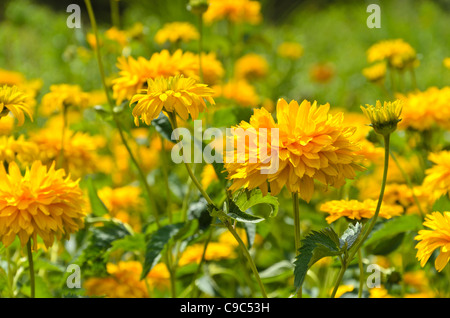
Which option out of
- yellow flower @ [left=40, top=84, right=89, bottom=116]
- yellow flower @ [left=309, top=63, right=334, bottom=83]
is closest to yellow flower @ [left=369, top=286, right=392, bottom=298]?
yellow flower @ [left=40, top=84, right=89, bottom=116]

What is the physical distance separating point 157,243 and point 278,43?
2.17 metres

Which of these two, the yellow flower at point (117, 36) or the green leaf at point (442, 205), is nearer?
the green leaf at point (442, 205)

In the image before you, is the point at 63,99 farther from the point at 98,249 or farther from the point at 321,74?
the point at 321,74

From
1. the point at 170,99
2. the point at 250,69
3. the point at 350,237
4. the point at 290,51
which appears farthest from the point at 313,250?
the point at 290,51

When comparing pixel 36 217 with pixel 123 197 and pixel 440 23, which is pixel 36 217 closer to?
pixel 123 197

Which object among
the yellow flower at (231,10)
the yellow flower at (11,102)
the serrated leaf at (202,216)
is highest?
the yellow flower at (231,10)

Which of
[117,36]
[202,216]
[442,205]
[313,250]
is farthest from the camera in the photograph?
[117,36]

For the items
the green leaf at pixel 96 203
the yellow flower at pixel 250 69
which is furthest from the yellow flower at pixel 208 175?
the yellow flower at pixel 250 69

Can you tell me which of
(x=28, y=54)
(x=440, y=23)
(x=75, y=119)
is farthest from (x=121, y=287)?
(x=440, y=23)

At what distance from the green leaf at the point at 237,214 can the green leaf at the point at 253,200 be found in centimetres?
3

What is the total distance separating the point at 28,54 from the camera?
3.10 metres

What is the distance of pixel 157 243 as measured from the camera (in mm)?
942

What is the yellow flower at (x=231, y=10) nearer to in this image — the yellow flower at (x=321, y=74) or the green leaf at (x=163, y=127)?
the green leaf at (x=163, y=127)

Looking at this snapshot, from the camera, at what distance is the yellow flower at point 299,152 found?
0.70m
